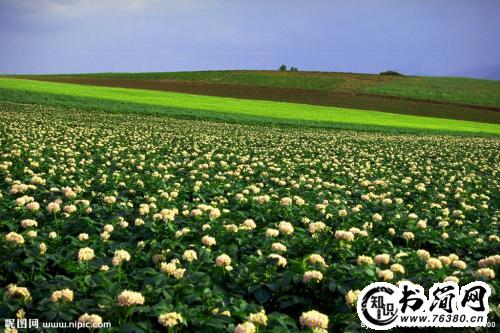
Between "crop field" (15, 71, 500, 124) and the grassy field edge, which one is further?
"crop field" (15, 71, 500, 124)

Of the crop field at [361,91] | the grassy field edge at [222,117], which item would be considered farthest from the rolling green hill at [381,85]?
the grassy field edge at [222,117]

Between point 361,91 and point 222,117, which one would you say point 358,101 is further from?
point 222,117

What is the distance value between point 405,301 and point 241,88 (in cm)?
7796

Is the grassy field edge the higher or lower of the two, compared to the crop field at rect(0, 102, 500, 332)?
higher

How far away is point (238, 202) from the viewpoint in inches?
353

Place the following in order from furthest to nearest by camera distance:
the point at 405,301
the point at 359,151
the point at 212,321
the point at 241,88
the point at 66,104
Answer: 1. the point at 241,88
2. the point at 66,104
3. the point at 359,151
4. the point at 405,301
5. the point at 212,321

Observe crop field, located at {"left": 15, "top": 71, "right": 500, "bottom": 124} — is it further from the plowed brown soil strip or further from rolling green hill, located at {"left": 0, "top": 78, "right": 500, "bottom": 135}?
rolling green hill, located at {"left": 0, "top": 78, "right": 500, "bottom": 135}

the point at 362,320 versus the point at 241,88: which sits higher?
the point at 241,88

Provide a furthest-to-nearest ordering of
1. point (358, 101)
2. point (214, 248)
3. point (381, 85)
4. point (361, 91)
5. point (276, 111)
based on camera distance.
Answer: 1. point (381, 85)
2. point (361, 91)
3. point (358, 101)
4. point (276, 111)
5. point (214, 248)

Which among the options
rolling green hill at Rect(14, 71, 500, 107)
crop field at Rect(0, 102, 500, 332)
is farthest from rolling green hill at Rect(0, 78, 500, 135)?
crop field at Rect(0, 102, 500, 332)

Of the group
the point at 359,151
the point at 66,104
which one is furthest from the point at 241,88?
the point at 359,151

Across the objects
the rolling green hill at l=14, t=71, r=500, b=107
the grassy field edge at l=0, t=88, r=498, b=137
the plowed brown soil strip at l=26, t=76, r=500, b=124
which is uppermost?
the rolling green hill at l=14, t=71, r=500, b=107

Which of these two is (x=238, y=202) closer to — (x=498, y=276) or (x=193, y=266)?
(x=193, y=266)

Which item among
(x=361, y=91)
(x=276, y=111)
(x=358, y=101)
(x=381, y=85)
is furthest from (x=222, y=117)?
(x=381, y=85)
